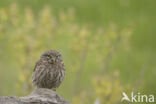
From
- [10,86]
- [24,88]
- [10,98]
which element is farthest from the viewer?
[10,86]

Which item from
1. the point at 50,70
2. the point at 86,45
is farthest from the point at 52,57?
the point at 86,45

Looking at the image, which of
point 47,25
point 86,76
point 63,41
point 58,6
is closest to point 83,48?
point 47,25

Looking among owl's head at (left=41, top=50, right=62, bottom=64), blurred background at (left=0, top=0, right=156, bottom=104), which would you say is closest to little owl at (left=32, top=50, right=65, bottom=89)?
owl's head at (left=41, top=50, right=62, bottom=64)

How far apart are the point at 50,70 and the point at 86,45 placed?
7986 mm

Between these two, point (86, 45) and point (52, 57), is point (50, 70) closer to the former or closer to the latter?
point (52, 57)

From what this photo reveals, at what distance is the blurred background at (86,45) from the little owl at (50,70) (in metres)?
2.99

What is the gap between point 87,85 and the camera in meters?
21.9

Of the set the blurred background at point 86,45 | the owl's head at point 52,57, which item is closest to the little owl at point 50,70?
the owl's head at point 52,57

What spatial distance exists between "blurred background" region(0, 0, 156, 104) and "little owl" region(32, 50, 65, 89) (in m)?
2.99

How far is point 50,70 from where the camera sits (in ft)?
31.4

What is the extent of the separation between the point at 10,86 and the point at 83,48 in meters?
5.48

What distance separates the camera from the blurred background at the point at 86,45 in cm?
1661

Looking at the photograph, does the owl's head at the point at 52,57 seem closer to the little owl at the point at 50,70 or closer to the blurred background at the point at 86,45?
the little owl at the point at 50,70

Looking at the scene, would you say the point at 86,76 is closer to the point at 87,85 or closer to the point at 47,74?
→ the point at 87,85
